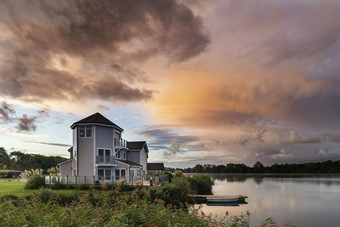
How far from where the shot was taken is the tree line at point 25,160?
102944 mm

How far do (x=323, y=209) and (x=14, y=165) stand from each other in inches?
4016

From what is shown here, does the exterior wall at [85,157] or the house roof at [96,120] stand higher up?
the house roof at [96,120]

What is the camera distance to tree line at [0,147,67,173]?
103 meters

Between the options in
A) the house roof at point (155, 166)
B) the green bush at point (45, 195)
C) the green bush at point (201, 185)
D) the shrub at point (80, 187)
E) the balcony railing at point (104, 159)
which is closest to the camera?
the green bush at point (45, 195)

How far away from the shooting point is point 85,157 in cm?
3950

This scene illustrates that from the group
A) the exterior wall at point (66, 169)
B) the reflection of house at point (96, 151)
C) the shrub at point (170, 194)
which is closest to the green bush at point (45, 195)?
the shrub at point (170, 194)

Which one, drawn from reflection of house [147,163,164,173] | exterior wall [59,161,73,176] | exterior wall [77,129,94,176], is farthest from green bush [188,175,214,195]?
reflection of house [147,163,164,173]

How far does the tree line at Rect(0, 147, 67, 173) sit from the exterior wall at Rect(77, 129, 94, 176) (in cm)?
7453

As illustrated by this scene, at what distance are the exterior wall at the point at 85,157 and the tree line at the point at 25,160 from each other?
245 feet

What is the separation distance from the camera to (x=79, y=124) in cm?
3966

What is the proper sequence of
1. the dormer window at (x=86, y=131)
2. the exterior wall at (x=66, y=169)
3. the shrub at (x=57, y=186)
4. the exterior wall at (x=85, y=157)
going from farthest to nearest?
the exterior wall at (x=66, y=169) → the dormer window at (x=86, y=131) → the exterior wall at (x=85, y=157) → the shrub at (x=57, y=186)

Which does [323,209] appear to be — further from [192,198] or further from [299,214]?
[192,198]

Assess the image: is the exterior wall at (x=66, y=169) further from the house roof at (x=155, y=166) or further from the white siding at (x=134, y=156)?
the house roof at (x=155, y=166)

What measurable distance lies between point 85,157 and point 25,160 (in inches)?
3266
